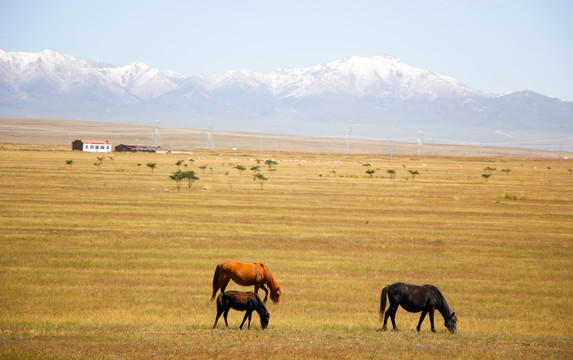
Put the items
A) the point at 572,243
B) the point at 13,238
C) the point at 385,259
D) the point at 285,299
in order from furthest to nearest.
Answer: the point at 572,243 → the point at 13,238 → the point at 385,259 → the point at 285,299

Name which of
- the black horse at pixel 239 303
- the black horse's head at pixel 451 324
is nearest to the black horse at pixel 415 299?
the black horse's head at pixel 451 324

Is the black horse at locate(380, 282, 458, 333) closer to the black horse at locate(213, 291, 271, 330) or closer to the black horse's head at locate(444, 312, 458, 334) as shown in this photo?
the black horse's head at locate(444, 312, 458, 334)

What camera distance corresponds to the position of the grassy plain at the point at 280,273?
41.0 feet

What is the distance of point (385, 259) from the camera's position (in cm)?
2442

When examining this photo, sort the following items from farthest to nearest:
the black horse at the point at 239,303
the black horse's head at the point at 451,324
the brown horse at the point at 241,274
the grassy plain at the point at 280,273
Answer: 1. the brown horse at the point at 241,274
2. the black horse's head at the point at 451,324
3. the black horse at the point at 239,303
4. the grassy plain at the point at 280,273

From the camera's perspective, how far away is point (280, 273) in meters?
21.5

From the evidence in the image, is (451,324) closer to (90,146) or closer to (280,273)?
(280,273)

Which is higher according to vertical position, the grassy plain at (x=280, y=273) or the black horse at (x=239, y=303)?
the black horse at (x=239, y=303)

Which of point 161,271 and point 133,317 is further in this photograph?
point 161,271

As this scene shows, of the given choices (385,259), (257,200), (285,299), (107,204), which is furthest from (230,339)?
(257,200)

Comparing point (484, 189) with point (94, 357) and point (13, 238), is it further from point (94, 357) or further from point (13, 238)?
point (94, 357)

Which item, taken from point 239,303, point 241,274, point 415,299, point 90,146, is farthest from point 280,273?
point 90,146

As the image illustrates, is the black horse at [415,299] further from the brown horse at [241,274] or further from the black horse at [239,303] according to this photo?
the brown horse at [241,274]

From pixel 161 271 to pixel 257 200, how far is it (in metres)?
24.3
